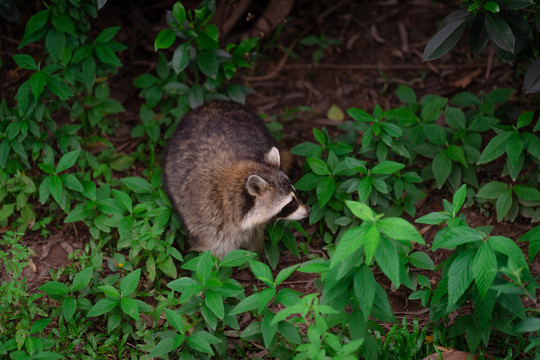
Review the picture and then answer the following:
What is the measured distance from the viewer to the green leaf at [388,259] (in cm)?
295

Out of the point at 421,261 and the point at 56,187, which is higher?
the point at 56,187

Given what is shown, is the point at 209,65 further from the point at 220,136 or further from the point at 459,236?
the point at 459,236

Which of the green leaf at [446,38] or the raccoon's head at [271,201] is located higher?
the green leaf at [446,38]

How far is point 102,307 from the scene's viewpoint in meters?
3.92

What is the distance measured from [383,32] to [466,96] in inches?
81.4

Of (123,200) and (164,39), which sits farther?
(164,39)

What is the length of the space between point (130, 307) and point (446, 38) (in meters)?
3.28

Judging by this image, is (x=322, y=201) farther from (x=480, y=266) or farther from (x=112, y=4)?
(x=112, y=4)

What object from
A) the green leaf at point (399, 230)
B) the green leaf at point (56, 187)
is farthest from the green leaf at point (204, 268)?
the green leaf at point (56, 187)

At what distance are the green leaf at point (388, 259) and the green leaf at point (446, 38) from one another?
199cm

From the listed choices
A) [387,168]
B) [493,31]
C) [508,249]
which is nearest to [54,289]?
[387,168]

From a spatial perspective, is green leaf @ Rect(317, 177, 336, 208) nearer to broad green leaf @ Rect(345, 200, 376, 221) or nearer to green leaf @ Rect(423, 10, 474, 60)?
green leaf @ Rect(423, 10, 474, 60)

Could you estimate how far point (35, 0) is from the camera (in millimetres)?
6203

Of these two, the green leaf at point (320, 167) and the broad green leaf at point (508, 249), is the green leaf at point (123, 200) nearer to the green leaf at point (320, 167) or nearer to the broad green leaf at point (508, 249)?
the green leaf at point (320, 167)
